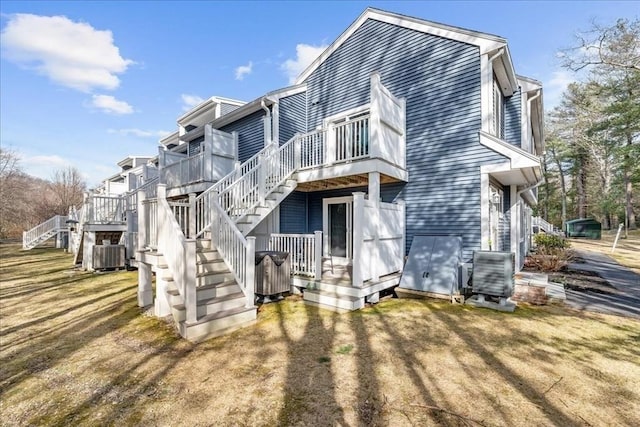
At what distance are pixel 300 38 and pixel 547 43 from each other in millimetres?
10754

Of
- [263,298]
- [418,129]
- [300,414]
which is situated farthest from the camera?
[418,129]

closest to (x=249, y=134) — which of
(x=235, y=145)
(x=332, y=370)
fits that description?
(x=235, y=145)

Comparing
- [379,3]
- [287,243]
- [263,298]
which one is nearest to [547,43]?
[379,3]

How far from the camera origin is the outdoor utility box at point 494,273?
5.76 meters

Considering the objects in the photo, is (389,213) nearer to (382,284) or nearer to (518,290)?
(382,284)

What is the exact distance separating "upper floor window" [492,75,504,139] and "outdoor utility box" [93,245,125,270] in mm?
13504

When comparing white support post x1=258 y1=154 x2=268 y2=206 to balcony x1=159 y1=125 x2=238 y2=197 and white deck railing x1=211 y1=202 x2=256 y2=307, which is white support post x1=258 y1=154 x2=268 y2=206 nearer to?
white deck railing x1=211 y1=202 x2=256 y2=307

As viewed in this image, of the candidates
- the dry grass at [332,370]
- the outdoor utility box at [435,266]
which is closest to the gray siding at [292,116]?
the outdoor utility box at [435,266]

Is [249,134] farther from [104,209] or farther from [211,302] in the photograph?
[211,302]

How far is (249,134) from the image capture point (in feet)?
35.7

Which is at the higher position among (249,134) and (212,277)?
(249,134)

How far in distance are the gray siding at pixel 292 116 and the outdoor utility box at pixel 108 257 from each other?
7.68m

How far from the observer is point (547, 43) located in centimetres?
1213

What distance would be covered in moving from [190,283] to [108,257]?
8.83 meters
